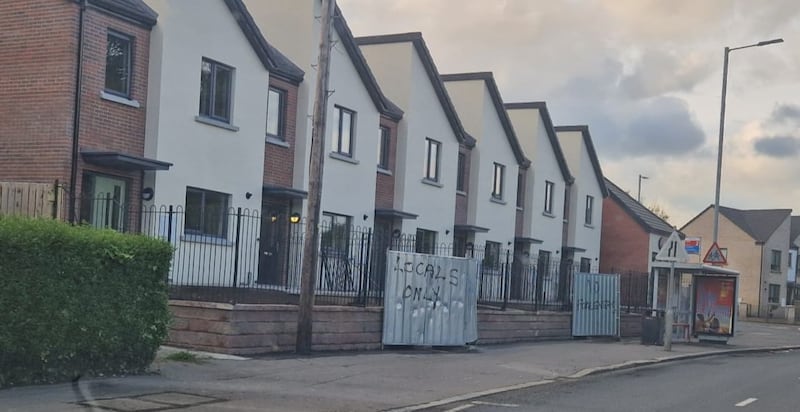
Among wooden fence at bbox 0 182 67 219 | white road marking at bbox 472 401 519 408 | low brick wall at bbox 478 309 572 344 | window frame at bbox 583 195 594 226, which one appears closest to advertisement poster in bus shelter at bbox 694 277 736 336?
low brick wall at bbox 478 309 572 344

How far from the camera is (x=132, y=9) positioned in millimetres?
19406

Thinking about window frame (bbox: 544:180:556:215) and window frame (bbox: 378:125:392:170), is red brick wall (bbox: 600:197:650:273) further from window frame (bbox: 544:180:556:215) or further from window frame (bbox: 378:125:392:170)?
window frame (bbox: 378:125:392:170)

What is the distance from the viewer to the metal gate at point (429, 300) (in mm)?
18938

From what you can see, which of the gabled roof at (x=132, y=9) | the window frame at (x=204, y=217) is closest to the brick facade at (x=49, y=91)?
the gabled roof at (x=132, y=9)

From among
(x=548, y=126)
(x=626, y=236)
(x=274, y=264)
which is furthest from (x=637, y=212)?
(x=274, y=264)

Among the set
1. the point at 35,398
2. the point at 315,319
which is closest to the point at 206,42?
the point at 315,319

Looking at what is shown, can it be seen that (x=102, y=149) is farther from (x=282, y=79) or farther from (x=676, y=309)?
(x=676, y=309)

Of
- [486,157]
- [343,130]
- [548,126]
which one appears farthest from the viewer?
[548,126]

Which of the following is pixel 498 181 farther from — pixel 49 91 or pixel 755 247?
pixel 755 247

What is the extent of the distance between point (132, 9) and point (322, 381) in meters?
9.40

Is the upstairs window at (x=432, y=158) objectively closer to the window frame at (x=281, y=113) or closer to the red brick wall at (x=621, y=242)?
the window frame at (x=281, y=113)

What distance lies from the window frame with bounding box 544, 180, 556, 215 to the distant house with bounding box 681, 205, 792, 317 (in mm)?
37662

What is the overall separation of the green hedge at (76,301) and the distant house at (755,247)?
67840mm

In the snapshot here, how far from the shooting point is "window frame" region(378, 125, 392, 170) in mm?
29688
